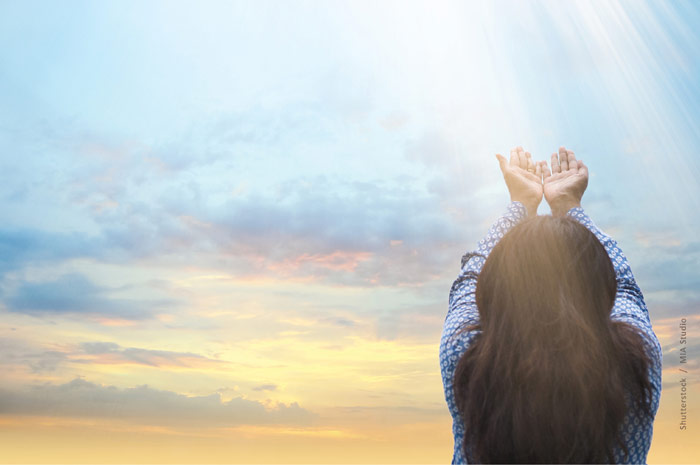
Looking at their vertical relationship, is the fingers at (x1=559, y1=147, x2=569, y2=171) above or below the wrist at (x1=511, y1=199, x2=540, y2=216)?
above

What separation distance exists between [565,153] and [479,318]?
1981mm

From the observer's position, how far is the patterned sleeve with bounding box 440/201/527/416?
241cm

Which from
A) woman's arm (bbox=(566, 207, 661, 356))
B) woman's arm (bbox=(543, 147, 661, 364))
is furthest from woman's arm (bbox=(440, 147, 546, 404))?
woman's arm (bbox=(566, 207, 661, 356))

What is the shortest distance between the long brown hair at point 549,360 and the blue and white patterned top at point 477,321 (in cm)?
6

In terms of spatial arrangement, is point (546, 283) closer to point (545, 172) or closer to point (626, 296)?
point (626, 296)

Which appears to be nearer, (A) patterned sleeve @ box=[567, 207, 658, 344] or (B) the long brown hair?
(B) the long brown hair

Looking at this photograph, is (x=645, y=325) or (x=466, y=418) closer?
(x=466, y=418)

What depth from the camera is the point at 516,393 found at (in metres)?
2.12

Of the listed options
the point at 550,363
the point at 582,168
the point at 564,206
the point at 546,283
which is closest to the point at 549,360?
the point at 550,363

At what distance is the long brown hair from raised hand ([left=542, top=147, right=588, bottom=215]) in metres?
1.40

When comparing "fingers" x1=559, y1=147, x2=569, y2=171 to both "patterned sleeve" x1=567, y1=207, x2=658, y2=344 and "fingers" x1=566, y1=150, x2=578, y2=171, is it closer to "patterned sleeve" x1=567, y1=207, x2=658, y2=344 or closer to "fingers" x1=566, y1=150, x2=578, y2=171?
"fingers" x1=566, y1=150, x2=578, y2=171

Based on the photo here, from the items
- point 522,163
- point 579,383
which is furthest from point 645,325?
point 522,163

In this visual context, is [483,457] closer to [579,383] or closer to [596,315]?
[579,383]

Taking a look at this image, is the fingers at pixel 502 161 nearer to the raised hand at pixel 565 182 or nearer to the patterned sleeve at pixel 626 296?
the raised hand at pixel 565 182
